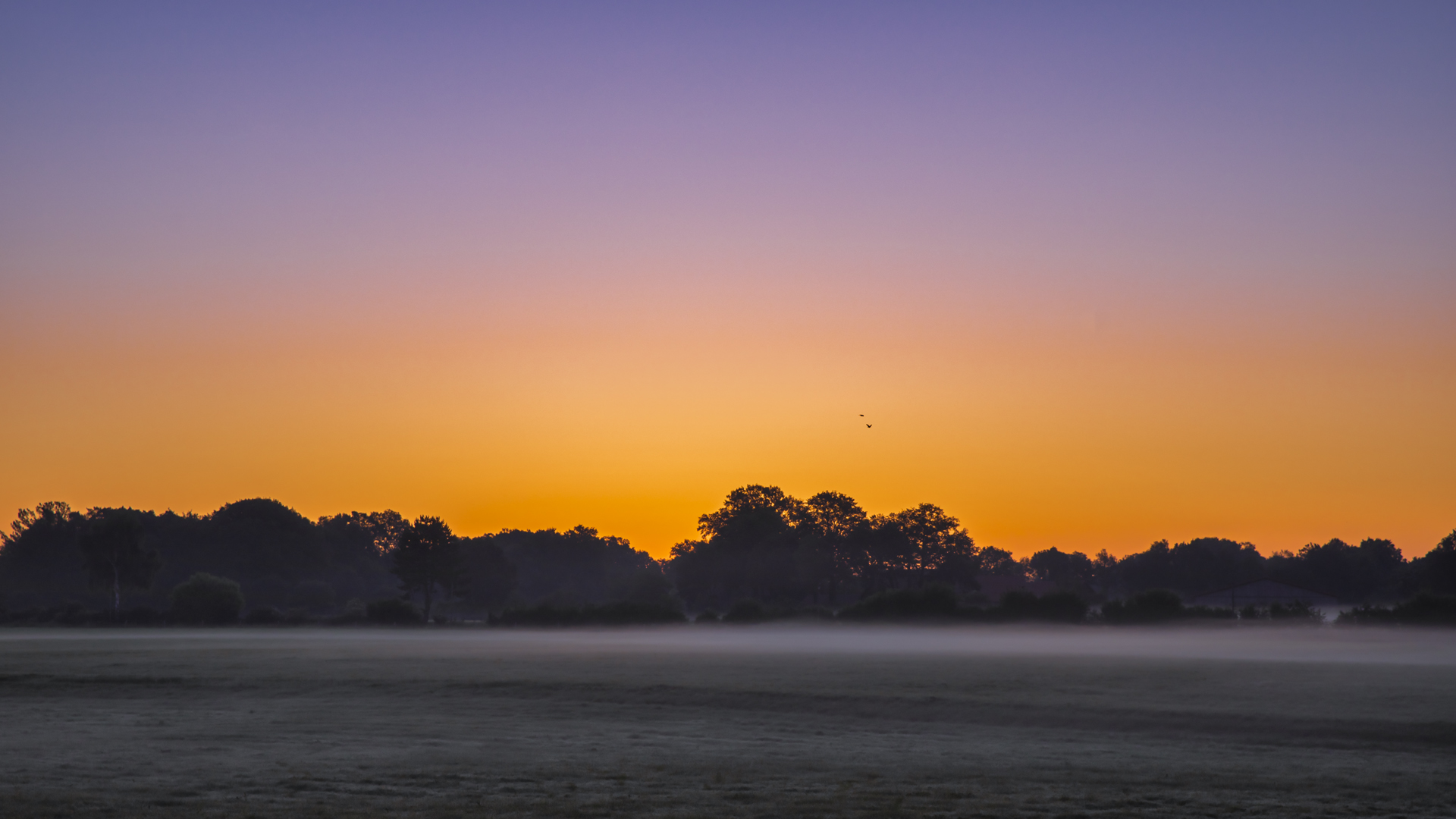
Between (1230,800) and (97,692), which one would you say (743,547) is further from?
(1230,800)

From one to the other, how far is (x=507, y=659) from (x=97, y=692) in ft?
62.1

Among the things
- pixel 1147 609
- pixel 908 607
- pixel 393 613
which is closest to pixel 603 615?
pixel 393 613

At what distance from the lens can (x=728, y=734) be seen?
2969 cm

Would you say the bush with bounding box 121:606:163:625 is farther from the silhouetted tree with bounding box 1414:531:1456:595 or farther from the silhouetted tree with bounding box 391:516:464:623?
the silhouetted tree with bounding box 1414:531:1456:595

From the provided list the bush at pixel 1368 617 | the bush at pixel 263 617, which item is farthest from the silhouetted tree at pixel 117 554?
the bush at pixel 1368 617

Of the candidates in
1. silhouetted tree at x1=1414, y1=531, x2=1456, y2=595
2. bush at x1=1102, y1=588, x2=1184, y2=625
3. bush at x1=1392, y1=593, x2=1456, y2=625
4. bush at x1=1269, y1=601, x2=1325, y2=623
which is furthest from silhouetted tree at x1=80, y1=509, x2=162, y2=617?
silhouetted tree at x1=1414, y1=531, x2=1456, y2=595

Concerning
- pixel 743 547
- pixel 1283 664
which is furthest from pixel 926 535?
pixel 1283 664

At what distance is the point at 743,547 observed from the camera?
18350 centimetres

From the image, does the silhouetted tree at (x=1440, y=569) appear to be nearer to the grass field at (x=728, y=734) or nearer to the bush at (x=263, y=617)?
the grass field at (x=728, y=734)

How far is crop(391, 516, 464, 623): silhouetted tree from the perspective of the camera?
15200 cm

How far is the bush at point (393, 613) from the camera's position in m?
123

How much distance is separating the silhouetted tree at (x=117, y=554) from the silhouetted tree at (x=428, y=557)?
29298mm

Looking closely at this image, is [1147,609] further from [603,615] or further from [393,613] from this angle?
[393,613]

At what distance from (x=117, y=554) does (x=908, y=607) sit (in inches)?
3764
